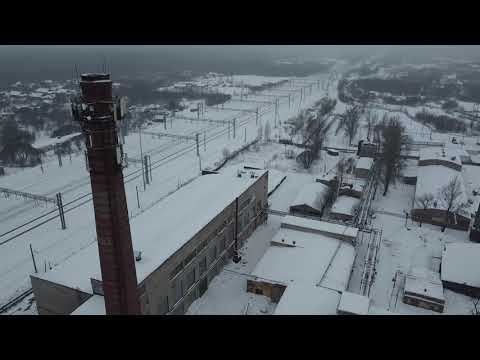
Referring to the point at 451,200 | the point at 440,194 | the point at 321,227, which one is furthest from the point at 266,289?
the point at 440,194

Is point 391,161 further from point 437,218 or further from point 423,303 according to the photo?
point 423,303

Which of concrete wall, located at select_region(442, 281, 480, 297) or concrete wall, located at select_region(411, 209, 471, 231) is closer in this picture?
concrete wall, located at select_region(442, 281, 480, 297)

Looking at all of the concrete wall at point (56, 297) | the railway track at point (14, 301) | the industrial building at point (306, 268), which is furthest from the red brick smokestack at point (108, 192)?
the railway track at point (14, 301)

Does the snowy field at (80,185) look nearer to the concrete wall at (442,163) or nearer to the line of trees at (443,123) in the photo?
the concrete wall at (442,163)

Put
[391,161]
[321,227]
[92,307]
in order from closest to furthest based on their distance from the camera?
[92,307], [321,227], [391,161]

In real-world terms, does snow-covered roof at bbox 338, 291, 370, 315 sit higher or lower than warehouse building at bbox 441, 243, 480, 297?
higher

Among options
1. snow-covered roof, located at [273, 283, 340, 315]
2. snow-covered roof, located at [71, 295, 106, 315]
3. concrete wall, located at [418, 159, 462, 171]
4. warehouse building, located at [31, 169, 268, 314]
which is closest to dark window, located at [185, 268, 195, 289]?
warehouse building, located at [31, 169, 268, 314]

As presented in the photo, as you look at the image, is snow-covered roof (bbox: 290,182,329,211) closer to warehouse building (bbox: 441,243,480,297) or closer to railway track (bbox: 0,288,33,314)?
warehouse building (bbox: 441,243,480,297)

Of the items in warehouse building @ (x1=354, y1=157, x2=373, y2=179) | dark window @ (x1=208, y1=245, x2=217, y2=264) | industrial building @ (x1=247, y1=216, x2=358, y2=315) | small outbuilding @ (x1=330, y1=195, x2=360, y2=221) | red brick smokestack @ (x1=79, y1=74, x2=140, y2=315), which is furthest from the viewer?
warehouse building @ (x1=354, y1=157, x2=373, y2=179)

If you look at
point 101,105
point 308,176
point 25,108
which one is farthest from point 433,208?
point 25,108
